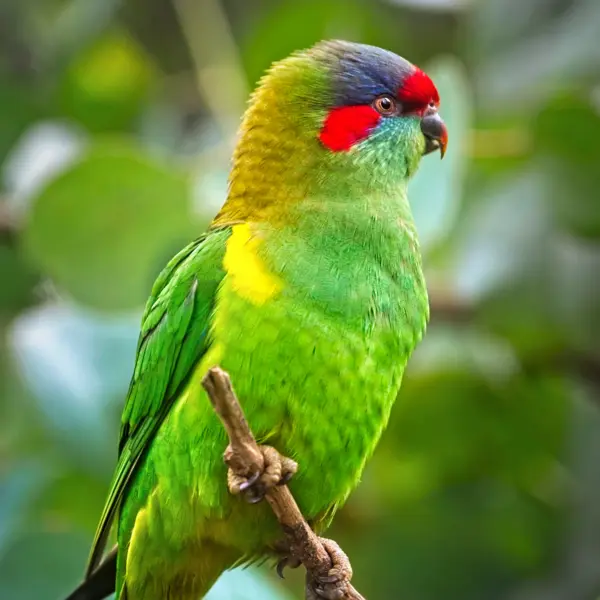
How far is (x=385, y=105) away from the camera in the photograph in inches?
77.7

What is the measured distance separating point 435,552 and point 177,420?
109 centimetres

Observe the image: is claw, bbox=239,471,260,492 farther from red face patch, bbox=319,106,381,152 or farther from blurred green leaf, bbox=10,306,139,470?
blurred green leaf, bbox=10,306,139,470

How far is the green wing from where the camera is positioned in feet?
5.90

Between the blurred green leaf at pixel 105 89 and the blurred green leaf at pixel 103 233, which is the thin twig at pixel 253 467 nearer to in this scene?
the blurred green leaf at pixel 103 233

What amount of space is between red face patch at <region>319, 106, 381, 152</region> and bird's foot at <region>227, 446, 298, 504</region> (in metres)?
0.59

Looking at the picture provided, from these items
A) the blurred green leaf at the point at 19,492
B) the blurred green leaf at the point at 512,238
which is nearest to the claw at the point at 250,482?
the blurred green leaf at the point at 19,492

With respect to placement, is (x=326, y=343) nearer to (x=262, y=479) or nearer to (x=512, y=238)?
(x=262, y=479)

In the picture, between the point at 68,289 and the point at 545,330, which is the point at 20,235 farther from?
the point at 545,330

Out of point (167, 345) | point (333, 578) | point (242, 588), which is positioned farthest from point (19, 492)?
point (333, 578)

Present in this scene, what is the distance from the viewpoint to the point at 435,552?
2654mm

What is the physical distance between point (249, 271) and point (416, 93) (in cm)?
49

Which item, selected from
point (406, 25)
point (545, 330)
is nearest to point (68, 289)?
point (545, 330)

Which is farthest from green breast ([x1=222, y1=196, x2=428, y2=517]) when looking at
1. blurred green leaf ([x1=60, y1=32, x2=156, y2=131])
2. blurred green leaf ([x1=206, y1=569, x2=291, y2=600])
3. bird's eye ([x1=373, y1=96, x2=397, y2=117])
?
blurred green leaf ([x1=60, y1=32, x2=156, y2=131])

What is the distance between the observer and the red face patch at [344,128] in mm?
1934
